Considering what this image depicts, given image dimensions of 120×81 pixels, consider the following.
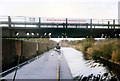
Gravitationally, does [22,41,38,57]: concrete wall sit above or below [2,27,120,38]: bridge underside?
below

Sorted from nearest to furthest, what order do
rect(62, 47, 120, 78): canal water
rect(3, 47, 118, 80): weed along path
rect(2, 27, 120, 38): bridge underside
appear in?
rect(3, 47, 118, 80): weed along path, rect(62, 47, 120, 78): canal water, rect(2, 27, 120, 38): bridge underside

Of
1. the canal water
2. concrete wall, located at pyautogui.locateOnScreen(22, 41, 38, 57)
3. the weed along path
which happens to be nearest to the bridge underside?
A: the weed along path

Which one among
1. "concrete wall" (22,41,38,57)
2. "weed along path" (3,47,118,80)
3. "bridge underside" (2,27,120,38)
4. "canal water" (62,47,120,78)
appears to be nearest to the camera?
"weed along path" (3,47,118,80)

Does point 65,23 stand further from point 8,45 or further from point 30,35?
point 8,45

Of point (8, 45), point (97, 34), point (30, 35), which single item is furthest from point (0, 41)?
point (97, 34)

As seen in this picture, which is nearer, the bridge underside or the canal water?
the canal water

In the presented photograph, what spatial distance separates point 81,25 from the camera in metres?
27.6

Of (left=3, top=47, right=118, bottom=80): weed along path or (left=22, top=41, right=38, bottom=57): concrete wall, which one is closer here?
(left=3, top=47, right=118, bottom=80): weed along path

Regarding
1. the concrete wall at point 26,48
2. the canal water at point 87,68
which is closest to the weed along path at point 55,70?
the canal water at point 87,68

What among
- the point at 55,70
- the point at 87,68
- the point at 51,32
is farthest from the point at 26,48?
the point at 55,70

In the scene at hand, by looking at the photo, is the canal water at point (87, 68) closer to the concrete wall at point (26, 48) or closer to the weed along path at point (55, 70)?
the weed along path at point (55, 70)

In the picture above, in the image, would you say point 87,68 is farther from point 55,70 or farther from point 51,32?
point 51,32

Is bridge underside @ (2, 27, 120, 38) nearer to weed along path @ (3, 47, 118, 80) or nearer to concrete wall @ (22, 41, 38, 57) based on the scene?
weed along path @ (3, 47, 118, 80)

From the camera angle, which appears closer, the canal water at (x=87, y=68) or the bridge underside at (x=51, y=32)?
the canal water at (x=87, y=68)
